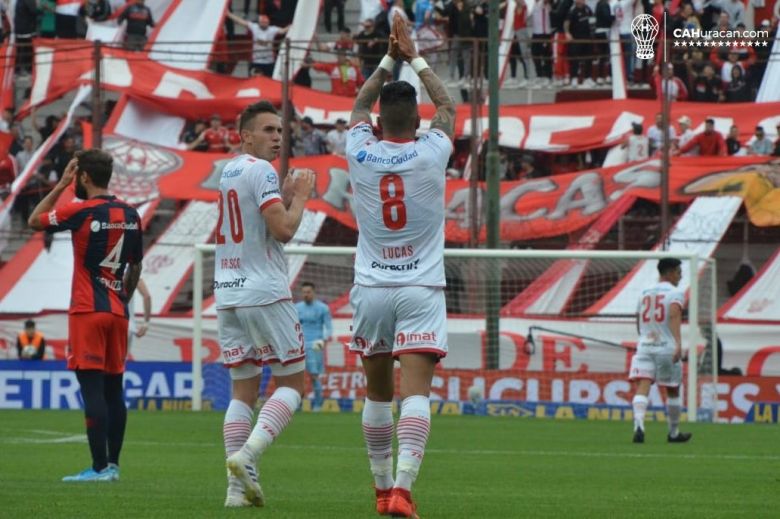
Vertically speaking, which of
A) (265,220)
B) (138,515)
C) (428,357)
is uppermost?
(265,220)

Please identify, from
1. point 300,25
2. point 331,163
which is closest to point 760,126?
point 331,163

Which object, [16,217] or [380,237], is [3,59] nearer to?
[16,217]

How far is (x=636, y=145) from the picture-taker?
26.4 m

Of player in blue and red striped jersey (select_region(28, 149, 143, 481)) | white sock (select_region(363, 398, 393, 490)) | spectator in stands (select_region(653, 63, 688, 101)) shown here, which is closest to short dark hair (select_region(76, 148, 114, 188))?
player in blue and red striped jersey (select_region(28, 149, 143, 481))

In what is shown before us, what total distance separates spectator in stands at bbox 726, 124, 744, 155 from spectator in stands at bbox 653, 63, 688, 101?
0.97 meters

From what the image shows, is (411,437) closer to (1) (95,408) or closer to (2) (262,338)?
(2) (262,338)

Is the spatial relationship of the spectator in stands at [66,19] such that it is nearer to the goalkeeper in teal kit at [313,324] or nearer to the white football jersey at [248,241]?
the goalkeeper in teal kit at [313,324]

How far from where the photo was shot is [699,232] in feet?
83.0

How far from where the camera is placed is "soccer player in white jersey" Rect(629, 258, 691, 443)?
61.5 ft

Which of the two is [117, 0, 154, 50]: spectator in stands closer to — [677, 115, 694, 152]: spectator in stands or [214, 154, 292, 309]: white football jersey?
[677, 115, 694, 152]: spectator in stands

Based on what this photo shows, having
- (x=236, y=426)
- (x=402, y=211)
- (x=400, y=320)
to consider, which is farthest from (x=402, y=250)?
(x=236, y=426)

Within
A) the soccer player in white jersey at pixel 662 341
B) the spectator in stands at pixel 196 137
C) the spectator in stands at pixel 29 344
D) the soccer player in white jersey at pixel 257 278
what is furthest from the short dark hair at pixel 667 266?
the spectator in stands at pixel 29 344

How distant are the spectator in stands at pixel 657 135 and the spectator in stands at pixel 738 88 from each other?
157 centimetres

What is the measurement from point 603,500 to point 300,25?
22.4 m
